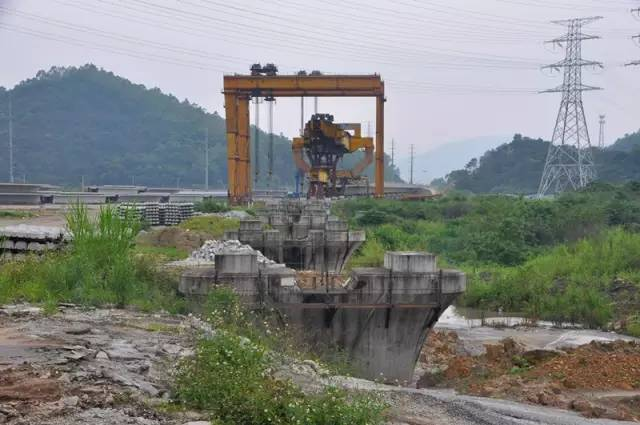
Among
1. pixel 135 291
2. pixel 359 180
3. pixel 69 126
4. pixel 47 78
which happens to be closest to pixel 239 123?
pixel 359 180

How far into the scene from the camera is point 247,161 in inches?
1677

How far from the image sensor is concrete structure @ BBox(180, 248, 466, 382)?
570 inches

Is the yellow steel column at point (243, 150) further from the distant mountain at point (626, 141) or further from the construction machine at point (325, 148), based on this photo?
the distant mountain at point (626, 141)

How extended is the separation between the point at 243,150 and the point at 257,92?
375 centimetres

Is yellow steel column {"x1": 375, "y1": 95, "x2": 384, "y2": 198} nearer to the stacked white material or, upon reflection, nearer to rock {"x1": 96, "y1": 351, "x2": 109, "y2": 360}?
the stacked white material

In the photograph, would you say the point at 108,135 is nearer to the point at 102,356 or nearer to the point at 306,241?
the point at 306,241

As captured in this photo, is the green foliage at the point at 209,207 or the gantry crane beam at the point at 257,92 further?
the gantry crane beam at the point at 257,92

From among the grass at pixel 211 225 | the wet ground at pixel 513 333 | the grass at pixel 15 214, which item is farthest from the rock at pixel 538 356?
the grass at pixel 15 214

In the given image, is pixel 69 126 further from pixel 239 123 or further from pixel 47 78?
pixel 239 123

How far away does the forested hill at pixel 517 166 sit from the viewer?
276 ft

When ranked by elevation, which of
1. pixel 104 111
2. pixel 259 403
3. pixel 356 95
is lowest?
pixel 259 403

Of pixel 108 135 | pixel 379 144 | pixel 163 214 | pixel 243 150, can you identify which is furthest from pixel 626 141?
pixel 163 214

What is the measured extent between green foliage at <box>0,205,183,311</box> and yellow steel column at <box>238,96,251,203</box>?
92.8 ft

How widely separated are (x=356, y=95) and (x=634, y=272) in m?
19.1
